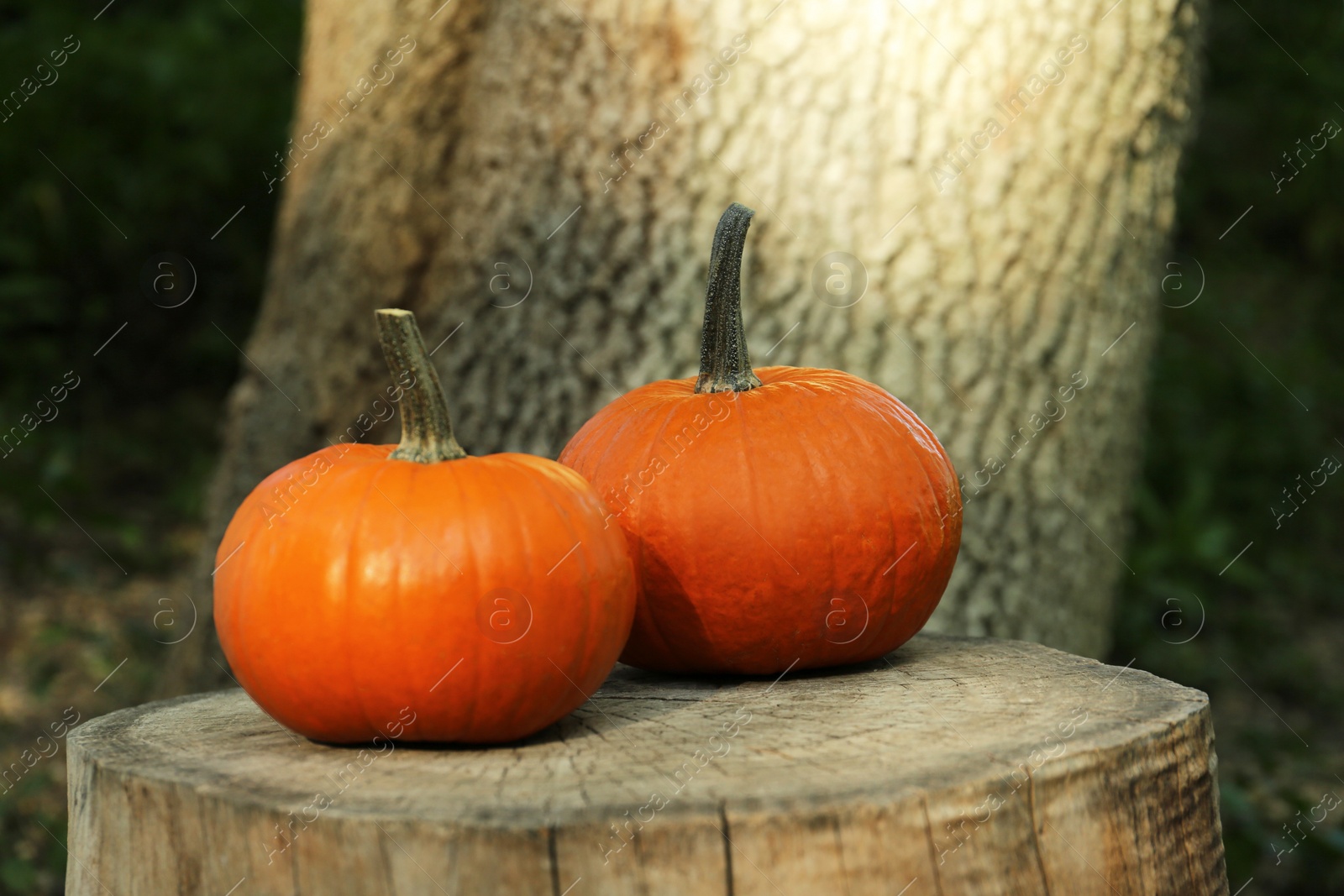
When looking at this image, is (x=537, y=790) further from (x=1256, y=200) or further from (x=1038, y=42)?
(x=1256, y=200)

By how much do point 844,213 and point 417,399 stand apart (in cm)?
149

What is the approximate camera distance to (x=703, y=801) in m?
1.19

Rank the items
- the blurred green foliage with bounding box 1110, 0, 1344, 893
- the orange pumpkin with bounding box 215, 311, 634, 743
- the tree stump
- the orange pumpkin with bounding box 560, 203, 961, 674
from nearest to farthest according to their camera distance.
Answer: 1. the tree stump
2. the orange pumpkin with bounding box 215, 311, 634, 743
3. the orange pumpkin with bounding box 560, 203, 961, 674
4. the blurred green foliage with bounding box 1110, 0, 1344, 893

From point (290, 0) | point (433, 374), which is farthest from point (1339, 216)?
point (433, 374)

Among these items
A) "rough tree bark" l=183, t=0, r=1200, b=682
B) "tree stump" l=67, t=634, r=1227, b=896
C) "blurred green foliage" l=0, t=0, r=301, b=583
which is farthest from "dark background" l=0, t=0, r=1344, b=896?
"tree stump" l=67, t=634, r=1227, b=896

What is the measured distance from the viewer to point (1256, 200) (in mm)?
7172

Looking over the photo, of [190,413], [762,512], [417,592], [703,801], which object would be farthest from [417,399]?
[190,413]

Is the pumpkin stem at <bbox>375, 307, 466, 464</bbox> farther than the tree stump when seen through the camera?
Yes

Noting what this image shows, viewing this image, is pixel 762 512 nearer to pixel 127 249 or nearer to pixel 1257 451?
pixel 127 249

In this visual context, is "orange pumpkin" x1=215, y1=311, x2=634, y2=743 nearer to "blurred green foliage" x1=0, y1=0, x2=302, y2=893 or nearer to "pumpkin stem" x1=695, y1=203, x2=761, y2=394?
"pumpkin stem" x1=695, y1=203, x2=761, y2=394

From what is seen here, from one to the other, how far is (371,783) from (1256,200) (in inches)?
284

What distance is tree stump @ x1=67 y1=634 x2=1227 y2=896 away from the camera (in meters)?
1.18

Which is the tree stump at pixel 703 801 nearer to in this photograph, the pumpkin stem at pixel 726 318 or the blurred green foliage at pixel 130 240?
the pumpkin stem at pixel 726 318

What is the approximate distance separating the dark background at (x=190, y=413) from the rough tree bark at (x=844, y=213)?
4.74ft
